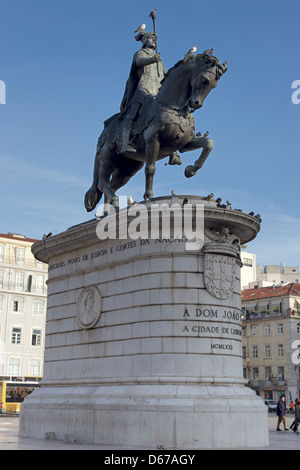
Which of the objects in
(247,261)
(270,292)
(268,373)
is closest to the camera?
(268,373)

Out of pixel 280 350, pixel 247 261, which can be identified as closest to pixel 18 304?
pixel 280 350

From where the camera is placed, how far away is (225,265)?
58.0ft

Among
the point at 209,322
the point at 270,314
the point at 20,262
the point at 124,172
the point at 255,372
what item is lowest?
the point at 209,322

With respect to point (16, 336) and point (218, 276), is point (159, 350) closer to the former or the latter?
point (218, 276)

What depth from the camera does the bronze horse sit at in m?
18.1

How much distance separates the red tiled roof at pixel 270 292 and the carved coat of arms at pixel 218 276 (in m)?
65.1

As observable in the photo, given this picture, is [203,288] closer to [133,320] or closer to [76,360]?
[133,320]

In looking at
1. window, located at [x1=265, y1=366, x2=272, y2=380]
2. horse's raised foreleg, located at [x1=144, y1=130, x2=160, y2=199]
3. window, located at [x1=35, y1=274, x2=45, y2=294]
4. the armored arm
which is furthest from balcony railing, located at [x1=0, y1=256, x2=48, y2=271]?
horse's raised foreleg, located at [x1=144, y1=130, x2=160, y2=199]

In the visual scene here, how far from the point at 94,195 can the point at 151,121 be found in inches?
177

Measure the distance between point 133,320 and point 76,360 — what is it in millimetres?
3095

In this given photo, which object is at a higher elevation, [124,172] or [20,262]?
[20,262]

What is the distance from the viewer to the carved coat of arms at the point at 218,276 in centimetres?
1720

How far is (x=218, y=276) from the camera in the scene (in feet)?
56.9
